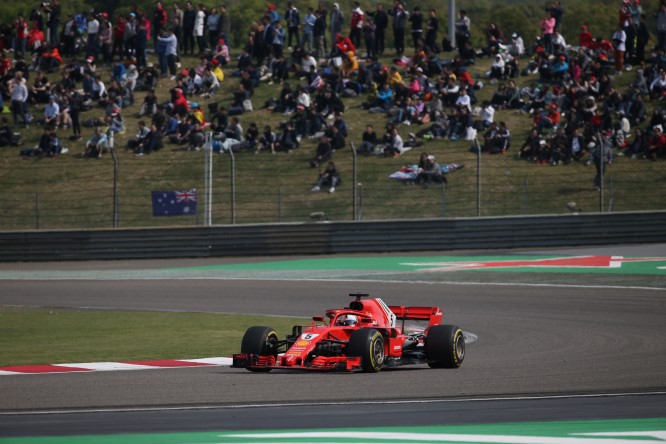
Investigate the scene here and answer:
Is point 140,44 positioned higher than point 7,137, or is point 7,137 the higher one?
point 140,44

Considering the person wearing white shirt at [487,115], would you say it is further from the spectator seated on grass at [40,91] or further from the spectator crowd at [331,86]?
the spectator seated on grass at [40,91]

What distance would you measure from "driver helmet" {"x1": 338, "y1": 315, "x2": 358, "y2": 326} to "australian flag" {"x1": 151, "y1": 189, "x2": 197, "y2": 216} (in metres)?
13.8

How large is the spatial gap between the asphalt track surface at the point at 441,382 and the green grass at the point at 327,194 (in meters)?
8.53

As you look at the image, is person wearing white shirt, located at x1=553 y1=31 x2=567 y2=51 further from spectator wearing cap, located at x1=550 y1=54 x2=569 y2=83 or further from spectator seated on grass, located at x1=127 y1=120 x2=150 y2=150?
spectator seated on grass, located at x1=127 y1=120 x2=150 y2=150

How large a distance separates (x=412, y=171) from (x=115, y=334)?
45.4 ft

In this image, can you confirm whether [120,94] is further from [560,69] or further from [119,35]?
[560,69]

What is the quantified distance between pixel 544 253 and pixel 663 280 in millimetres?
4643

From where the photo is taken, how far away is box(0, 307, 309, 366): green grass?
13758 millimetres

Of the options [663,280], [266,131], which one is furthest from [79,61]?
[663,280]

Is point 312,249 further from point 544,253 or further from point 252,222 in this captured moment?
point 544,253

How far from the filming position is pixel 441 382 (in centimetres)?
1147

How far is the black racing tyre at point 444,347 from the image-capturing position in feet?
40.5

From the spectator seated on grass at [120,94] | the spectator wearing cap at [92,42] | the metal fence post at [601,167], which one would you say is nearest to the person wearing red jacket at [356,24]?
the spectator seated on grass at [120,94]

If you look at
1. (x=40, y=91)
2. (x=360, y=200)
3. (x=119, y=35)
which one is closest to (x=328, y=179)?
(x=360, y=200)
